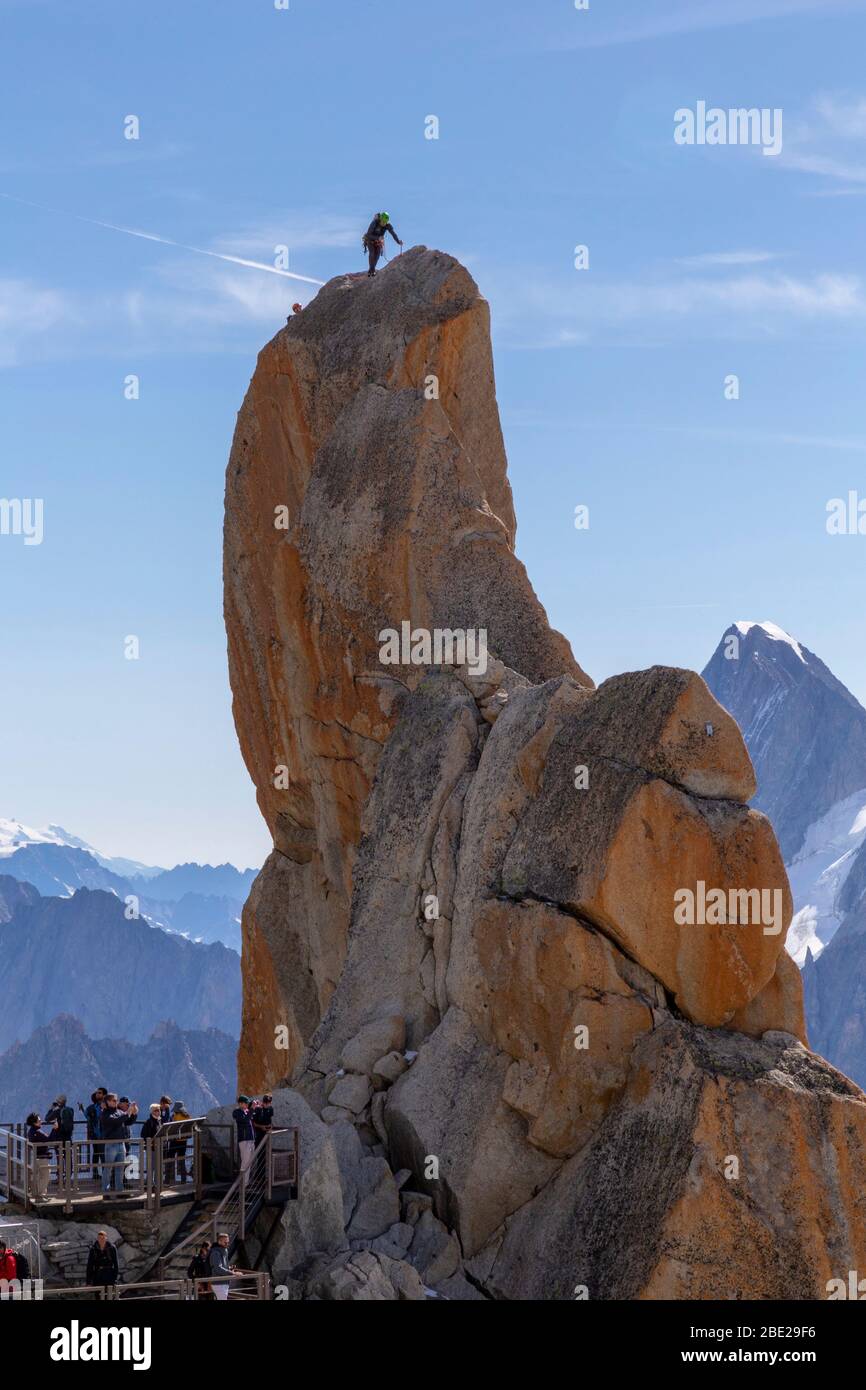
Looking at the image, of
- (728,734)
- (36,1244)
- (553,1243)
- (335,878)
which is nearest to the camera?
(36,1244)

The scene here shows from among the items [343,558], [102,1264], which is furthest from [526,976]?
[343,558]

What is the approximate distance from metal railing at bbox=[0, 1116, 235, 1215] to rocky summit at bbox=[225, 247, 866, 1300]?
1964mm

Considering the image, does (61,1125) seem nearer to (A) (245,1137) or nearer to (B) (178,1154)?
(B) (178,1154)

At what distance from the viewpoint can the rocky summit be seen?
116 feet

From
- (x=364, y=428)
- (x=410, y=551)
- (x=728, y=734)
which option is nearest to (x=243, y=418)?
(x=364, y=428)

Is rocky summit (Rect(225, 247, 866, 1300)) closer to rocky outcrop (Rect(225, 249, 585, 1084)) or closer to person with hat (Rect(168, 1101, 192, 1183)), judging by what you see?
rocky outcrop (Rect(225, 249, 585, 1084))

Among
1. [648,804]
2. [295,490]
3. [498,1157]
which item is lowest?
[498,1157]

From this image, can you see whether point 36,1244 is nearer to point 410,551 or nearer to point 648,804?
point 648,804

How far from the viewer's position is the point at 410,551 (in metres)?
48.2

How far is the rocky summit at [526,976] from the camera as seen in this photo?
3547cm

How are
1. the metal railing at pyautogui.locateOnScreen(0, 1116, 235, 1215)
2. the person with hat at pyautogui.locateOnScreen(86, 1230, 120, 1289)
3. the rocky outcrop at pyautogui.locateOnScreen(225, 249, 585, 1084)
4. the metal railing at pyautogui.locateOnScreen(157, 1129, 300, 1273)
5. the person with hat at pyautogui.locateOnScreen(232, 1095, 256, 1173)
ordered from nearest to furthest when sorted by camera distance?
the person with hat at pyautogui.locateOnScreen(86, 1230, 120, 1289)
the metal railing at pyautogui.locateOnScreen(157, 1129, 300, 1273)
the metal railing at pyautogui.locateOnScreen(0, 1116, 235, 1215)
the person with hat at pyautogui.locateOnScreen(232, 1095, 256, 1173)
the rocky outcrop at pyautogui.locateOnScreen(225, 249, 585, 1084)

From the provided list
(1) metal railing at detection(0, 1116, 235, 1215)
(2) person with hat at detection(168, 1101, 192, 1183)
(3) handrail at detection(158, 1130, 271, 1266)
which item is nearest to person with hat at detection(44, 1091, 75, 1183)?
(1) metal railing at detection(0, 1116, 235, 1215)

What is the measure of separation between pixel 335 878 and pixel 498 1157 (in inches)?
604
